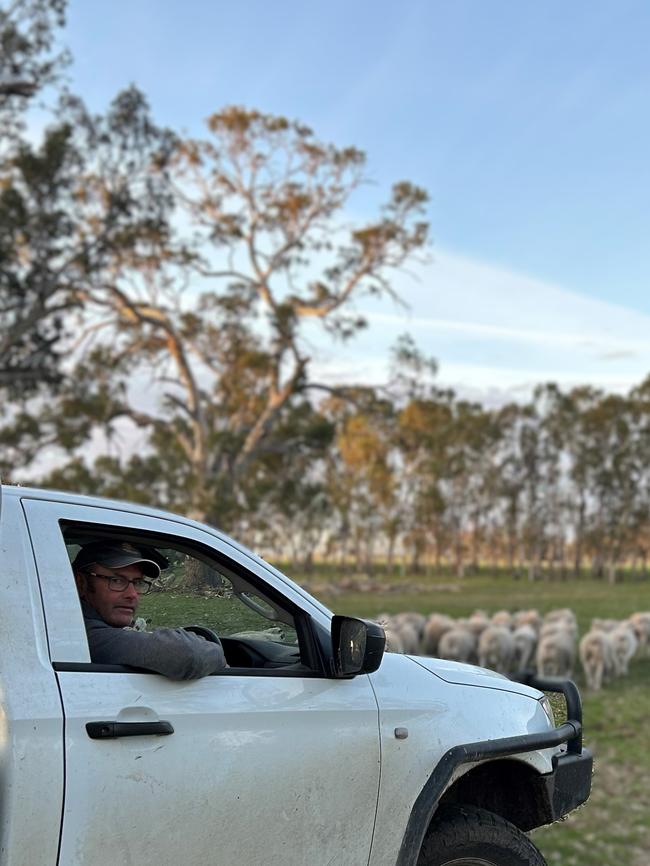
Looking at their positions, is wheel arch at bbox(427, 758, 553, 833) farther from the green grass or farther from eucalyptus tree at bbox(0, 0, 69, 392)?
eucalyptus tree at bbox(0, 0, 69, 392)

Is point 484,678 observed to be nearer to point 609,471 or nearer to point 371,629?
point 371,629

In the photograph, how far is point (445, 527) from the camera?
69062mm

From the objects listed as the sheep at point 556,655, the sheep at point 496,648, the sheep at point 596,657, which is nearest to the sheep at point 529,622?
the sheep at point 496,648

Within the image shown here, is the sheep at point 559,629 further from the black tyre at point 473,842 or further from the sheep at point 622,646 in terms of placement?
the black tyre at point 473,842

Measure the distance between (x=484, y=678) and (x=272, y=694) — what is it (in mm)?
1071

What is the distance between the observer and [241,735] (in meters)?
2.90

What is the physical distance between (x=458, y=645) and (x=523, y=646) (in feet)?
4.57

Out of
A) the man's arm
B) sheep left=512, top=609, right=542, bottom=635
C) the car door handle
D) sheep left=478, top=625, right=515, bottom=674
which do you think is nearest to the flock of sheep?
sheep left=478, top=625, right=515, bottom=674

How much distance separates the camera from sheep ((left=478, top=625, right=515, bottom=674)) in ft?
64.6

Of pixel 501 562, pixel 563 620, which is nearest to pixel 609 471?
pixel 501 562

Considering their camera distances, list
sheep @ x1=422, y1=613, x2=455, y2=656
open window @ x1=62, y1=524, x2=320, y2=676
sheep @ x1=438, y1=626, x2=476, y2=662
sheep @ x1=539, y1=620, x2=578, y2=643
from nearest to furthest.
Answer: open window @ x1=62, y1=524, x2=320, y2=676 → sheep @ x1=438, y1=626, x2=476, y2=662 → sheep @ x1=539, y1=620, x2=578, y2=643 → sheep @ x1=422, y1=613, x2=455, y2=656

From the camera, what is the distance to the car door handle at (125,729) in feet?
8.58

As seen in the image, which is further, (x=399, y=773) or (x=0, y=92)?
(x=0, y=92)

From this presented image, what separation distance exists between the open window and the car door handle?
0.60m
